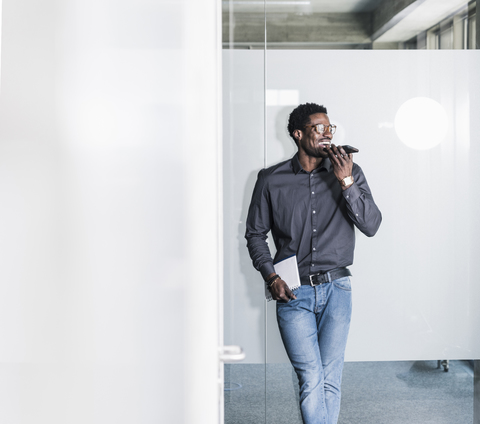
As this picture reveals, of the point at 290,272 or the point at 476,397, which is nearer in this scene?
the point at 290,272

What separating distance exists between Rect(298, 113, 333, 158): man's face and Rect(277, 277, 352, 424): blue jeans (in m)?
0.57

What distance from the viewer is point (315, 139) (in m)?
2.06

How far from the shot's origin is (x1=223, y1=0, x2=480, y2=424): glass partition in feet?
7.59

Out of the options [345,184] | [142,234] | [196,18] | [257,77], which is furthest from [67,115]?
[257,77]

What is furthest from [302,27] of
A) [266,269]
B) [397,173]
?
[266,269]

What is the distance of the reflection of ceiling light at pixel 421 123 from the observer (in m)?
2.38

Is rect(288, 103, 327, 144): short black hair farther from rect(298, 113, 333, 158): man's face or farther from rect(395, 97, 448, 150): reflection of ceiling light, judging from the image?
rect(395, 97, 448, 150): reflection of ceiling light

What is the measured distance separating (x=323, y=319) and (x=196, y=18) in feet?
5.72

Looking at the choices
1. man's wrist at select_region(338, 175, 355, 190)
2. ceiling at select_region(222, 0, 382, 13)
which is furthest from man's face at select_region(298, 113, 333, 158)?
ceiling at select_region(222, 0, 382, 13)

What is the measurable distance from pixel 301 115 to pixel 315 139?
17 cm

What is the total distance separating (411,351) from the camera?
2.40 m

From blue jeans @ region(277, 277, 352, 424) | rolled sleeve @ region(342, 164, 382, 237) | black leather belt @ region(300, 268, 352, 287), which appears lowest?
blue jeans @ region(277, 277, 352, 424)

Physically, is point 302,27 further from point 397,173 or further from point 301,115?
point 397,173

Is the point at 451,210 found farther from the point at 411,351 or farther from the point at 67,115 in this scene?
the point at 67,115
